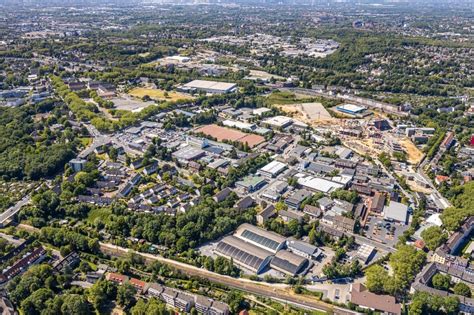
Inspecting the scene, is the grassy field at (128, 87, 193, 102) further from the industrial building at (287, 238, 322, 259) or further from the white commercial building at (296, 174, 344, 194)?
the industrial building at (287, 238, 322, 259)

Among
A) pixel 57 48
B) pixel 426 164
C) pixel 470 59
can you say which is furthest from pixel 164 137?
pixel 470 59

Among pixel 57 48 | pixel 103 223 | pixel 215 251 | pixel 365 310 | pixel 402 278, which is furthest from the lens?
pixel 57 48

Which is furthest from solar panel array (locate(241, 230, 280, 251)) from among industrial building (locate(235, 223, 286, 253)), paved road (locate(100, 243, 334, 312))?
paved road (locate(100, 243, 334, 312))

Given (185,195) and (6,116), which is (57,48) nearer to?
(6,116)

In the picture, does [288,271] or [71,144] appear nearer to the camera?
[288,271]

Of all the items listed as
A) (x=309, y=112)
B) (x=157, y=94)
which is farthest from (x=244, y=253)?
(x=157, y=94)

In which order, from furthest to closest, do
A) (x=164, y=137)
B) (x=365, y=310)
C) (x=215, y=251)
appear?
(x=164, y=137)
(x=215, y=251)
(x=365, y=310)
